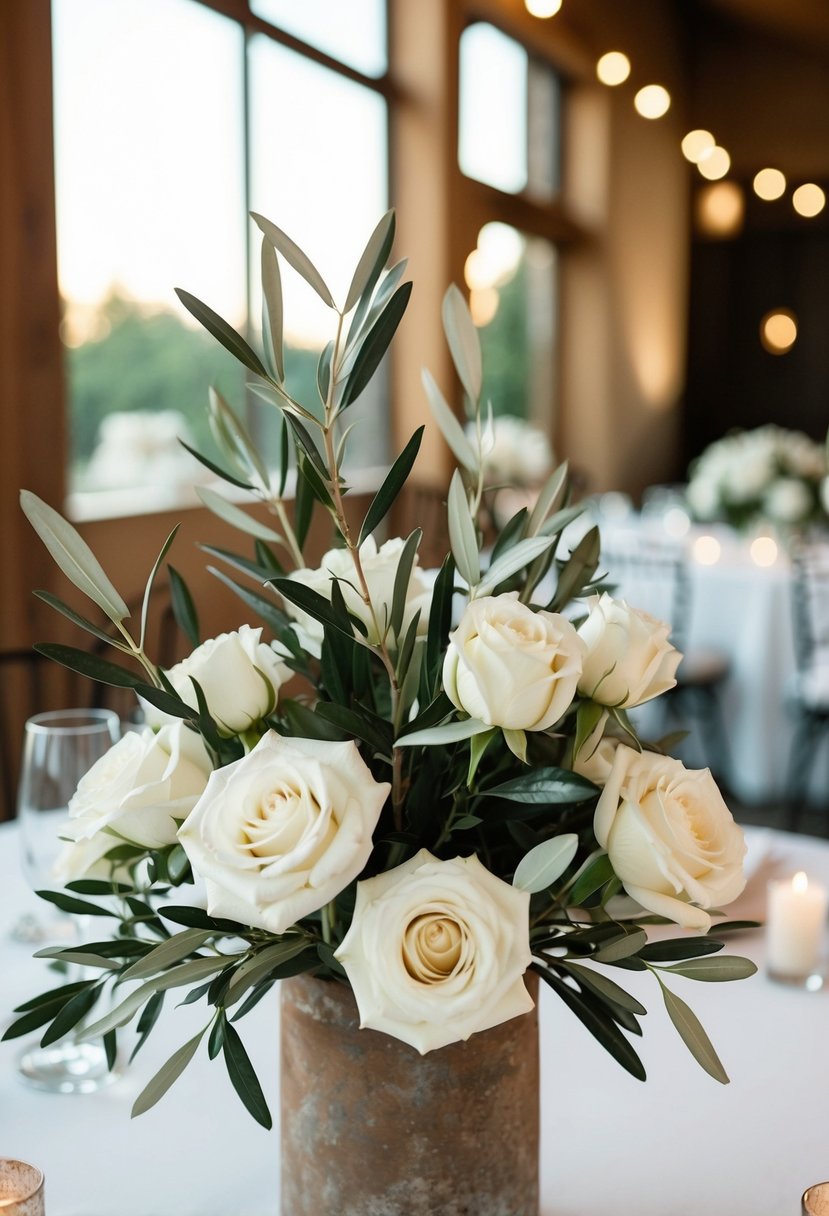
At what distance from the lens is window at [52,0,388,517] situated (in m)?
3.89

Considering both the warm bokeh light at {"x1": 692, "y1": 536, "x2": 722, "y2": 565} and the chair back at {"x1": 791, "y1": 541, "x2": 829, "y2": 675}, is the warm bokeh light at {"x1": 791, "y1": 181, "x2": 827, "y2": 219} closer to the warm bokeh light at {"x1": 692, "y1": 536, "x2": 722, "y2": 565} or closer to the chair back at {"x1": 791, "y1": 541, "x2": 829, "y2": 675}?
the warm bokeh light at {"x1": 692, "y1": 536, "x2": 722, "y2": 565}

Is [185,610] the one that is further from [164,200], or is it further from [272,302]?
[164,200]

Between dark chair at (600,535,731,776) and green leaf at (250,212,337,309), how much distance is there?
3.29m

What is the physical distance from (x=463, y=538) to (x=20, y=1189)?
15.9 inches

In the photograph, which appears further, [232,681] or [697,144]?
[697,144]

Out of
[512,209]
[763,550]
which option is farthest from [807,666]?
[512,209]

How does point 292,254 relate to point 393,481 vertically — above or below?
above

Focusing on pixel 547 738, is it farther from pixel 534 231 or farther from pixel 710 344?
pixel 710 344

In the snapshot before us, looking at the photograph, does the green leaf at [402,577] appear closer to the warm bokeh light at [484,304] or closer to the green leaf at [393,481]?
the green leaf at [393,481]

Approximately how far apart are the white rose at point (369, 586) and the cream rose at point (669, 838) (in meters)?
0.15

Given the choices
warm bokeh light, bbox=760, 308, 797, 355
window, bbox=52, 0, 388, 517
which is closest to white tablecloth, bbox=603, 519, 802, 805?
window, bbox=52, 0, 388, 517

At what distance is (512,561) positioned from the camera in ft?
2.02

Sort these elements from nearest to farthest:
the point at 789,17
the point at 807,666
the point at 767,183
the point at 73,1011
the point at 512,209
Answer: the point at 73,1011 → the point at 807,666 → the point at 767,183 → the point at 512,209 → the point at 789,17

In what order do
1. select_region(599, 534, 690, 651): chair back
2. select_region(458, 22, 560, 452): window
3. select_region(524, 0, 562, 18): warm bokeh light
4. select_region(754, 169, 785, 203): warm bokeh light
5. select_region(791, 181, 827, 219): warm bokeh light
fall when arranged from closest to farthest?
select_region(524, 0, 562, 18): warm bokeh light
select_region(599, 534, 690, 651): chair back
select_region(754, 169, 785, 203): warm bokeh light
select_region(791, 181, 827, 219): warm bokeh light
select_region(458, 22, 560, 452): window
